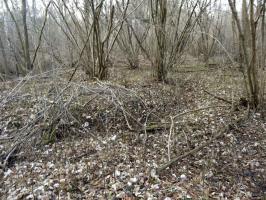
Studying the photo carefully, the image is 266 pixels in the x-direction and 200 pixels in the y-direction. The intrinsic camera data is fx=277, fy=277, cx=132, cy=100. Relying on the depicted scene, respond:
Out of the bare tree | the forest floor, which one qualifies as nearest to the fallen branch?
the forest floor

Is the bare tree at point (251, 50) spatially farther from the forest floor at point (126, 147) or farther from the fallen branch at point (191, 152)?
the fallen branch at point (191, 152)

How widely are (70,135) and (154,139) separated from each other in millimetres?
1023

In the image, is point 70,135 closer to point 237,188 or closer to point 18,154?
point 18,154

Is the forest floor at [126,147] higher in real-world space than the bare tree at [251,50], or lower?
lower

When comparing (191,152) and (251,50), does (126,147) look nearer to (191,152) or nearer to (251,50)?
(191,152)

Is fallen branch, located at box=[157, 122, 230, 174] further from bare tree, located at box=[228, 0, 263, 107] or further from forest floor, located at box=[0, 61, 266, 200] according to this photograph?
bare tree, located at box=[228, 0, 263, 107]

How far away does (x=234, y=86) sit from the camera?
486 cm

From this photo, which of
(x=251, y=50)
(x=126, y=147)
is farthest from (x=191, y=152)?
(x=251, y=50)

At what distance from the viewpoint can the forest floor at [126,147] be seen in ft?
7.89

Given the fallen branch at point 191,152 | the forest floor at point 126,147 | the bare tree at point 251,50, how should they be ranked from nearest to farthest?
the forest floor at point 126,147 < the fallen branch at point 191,152 < the bare tree at point 251,50

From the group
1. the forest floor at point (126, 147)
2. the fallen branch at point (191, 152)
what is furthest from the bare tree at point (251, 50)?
the fallen branch at point (191, 152)

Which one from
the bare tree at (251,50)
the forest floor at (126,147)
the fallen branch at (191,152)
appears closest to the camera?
the forest floor at (126,147)

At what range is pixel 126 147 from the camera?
303 centimetres

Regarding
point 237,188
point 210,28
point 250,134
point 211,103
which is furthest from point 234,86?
point 210,28
